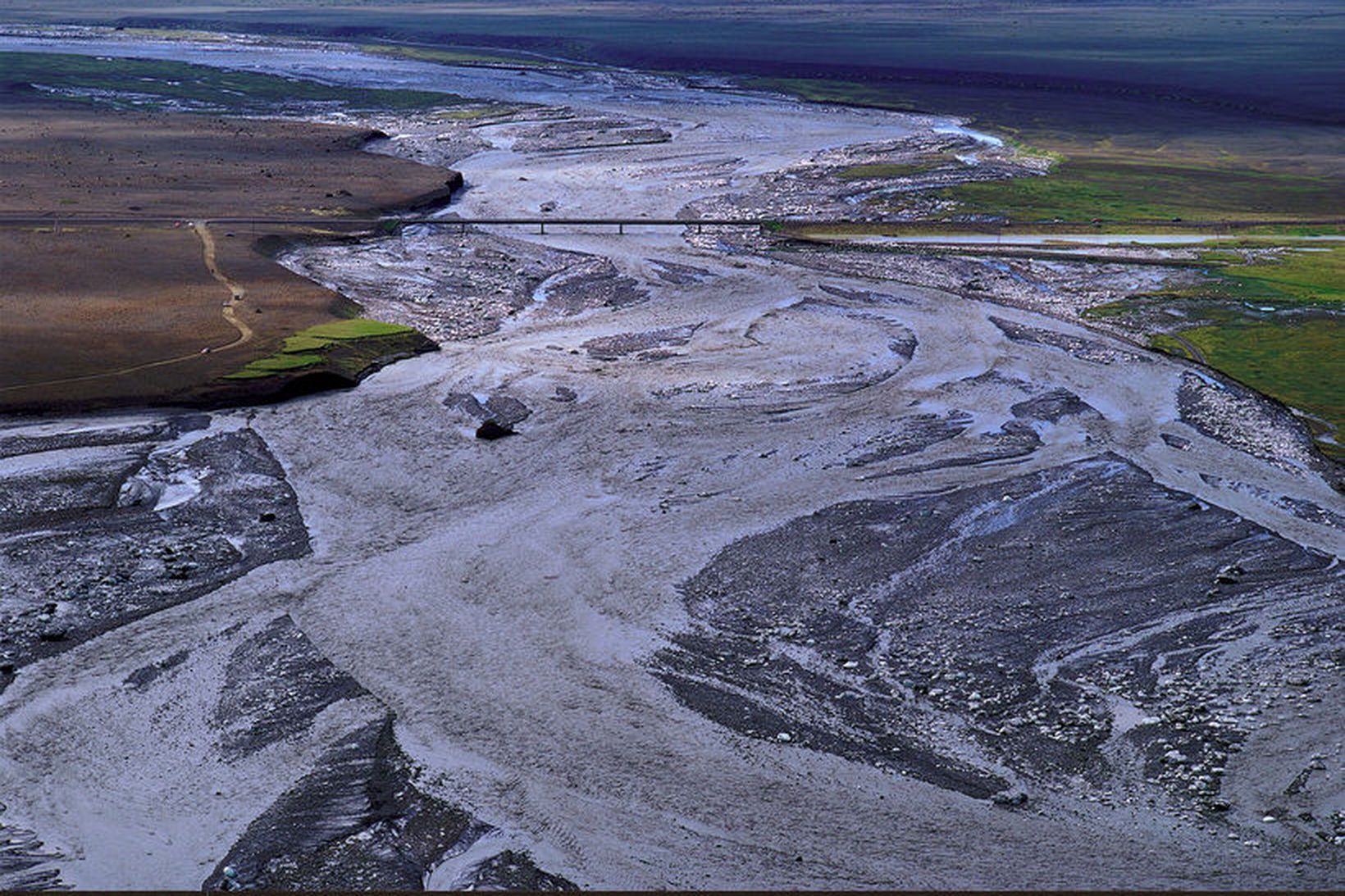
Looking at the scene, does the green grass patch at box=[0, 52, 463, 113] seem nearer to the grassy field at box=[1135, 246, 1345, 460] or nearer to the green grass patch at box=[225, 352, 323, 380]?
the green grass patch at box=[225, 352, 323, 380]

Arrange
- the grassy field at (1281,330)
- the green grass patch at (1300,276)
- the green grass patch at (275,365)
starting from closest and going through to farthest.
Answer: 1. the green grass patch at (275,365)
2. the grassy field at (1281,330)
3. the green grass patch at (1300,276)

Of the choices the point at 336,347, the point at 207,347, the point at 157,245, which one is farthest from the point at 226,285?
the point at 336,347

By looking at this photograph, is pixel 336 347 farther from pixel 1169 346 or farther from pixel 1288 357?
pixel 1288 357

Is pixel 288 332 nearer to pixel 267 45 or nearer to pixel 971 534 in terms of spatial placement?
pixel 971 534

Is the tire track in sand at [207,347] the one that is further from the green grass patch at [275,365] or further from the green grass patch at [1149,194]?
the green grass patch at [1149,194]

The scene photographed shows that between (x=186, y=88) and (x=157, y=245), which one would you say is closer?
(x=157, y=245)

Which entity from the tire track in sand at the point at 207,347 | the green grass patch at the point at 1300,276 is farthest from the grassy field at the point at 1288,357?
the tire track in sand at the point at 207,347
